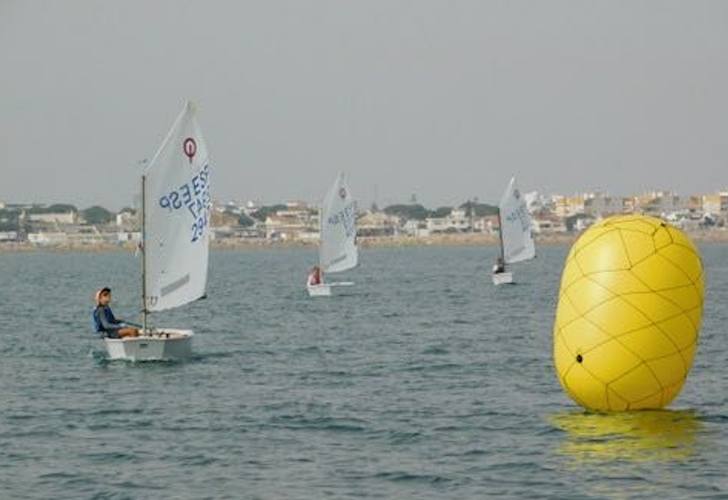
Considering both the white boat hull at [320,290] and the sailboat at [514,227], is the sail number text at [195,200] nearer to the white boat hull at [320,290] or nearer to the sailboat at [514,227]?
the white boat hull at [320,290]

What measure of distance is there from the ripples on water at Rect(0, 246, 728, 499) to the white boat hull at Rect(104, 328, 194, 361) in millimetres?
335

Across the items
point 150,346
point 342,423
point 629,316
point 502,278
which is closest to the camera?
point 629,316

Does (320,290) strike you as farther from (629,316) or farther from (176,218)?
(629,316)

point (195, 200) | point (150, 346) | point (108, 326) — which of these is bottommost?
point (150, 346)

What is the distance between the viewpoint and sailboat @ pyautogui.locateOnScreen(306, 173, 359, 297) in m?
90.4

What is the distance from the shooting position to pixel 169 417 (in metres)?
33.7

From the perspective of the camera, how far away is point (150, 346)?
141ft

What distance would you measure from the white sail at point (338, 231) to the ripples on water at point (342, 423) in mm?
31396

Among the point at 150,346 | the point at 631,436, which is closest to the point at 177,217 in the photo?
the point at 150,346

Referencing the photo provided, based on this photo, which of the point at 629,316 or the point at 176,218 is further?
the point at 176,218

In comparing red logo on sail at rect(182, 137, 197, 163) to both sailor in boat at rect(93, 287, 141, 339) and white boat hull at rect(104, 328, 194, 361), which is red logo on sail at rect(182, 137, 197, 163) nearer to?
sailor in boat at rect(93, 287, 141, 339)

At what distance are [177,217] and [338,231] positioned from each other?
45212 mm

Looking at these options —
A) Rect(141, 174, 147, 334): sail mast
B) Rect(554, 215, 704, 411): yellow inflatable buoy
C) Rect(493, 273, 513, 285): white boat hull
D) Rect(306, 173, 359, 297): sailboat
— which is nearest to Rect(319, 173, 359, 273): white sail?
Rect(306, 173, 359, 297): sailboat

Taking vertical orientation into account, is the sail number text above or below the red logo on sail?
below
